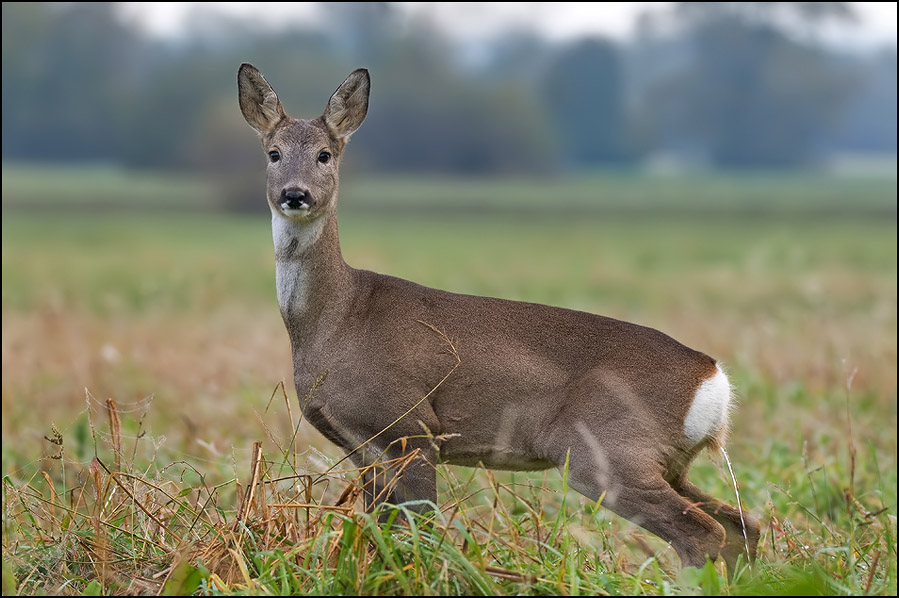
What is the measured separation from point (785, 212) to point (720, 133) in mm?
2913

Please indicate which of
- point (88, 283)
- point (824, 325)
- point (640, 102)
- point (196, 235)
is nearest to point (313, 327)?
point (824, 325)

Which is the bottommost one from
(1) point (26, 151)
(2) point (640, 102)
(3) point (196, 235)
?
(3) point (196, 235)

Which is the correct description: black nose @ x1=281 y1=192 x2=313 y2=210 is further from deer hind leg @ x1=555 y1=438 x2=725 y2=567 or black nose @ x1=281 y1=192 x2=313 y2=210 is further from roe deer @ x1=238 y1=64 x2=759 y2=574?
deer hind leg @ x1=555 y1=438 x2=725 y2=567

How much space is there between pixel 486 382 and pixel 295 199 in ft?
3.63

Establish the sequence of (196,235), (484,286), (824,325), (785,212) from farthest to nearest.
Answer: (785,212)
(196,235)
(484,286)
(824,325)

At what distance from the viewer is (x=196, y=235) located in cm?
2964

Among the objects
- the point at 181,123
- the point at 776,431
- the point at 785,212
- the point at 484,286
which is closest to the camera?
the point at 776,431

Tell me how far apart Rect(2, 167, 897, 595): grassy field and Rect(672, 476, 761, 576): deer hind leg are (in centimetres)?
14

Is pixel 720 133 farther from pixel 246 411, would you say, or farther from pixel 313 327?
pixel 313 327

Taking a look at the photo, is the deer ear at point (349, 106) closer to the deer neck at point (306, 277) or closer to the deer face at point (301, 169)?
the deer face at point (301, 169)

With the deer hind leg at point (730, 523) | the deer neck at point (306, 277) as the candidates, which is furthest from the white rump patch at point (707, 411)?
the deer neck at point (306, 277)

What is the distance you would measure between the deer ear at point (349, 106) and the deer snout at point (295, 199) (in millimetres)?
508

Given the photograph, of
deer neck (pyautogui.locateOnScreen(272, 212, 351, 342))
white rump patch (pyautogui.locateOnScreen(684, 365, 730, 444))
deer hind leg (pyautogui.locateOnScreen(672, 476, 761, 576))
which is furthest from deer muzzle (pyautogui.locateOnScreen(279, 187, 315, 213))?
deer hind leg (pyautogui.locateOnScreen(672, 476, 761, 576))

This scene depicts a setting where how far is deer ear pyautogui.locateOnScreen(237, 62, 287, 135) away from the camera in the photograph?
16.8 feet
